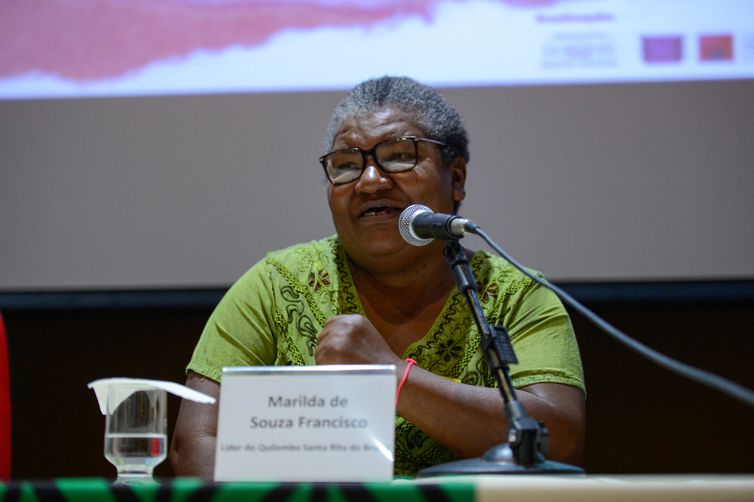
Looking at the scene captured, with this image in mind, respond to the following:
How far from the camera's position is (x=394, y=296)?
2131 mm

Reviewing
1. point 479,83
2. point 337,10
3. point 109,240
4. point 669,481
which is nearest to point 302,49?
→ point 337,10

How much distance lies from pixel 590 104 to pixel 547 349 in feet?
3.27

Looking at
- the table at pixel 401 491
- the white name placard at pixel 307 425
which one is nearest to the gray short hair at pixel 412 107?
the white name placard at pixel 307 425

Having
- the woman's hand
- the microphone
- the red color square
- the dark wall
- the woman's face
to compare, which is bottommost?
the dark wall

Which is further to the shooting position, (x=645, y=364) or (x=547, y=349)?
(x=645, y=364)

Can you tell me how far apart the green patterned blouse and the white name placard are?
749mm

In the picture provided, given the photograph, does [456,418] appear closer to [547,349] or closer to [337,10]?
[547,349]

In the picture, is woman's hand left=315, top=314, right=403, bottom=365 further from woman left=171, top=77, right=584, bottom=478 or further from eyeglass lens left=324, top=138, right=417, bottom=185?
eyeglass lens left=324, top=138, right=417, bottom=185

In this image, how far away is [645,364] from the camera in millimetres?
2814

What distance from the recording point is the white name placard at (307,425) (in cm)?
109

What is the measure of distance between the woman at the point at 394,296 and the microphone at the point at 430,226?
0.37 metres

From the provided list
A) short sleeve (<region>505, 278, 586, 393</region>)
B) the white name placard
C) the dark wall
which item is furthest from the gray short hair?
the white name placard

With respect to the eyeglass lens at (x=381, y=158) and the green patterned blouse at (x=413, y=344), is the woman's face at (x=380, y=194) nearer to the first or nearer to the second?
the eyeglass lens at (x=381, y=158)

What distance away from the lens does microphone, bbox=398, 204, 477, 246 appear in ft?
4.29
